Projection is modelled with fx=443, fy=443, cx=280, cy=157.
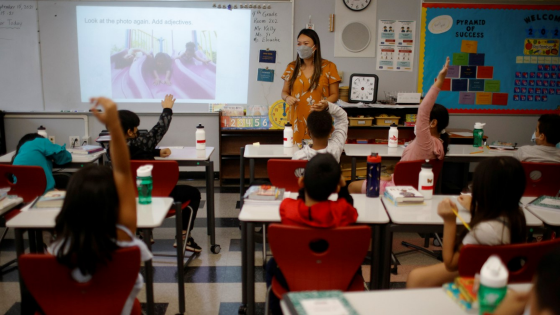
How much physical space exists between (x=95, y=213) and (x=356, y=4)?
459cm

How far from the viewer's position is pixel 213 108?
546cm

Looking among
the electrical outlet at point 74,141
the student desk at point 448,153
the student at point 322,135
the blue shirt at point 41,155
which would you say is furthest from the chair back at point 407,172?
the electrical outlet at point 74,141

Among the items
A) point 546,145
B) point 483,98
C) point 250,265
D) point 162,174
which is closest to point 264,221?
point 250,265

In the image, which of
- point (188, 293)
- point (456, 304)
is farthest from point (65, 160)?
point (456, 304)

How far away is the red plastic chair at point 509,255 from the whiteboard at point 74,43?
13.5ft

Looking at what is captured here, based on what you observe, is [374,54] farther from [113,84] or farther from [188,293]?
[188,293]

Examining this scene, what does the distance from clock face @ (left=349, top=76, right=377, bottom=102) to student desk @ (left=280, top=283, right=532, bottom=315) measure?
4.04 metres

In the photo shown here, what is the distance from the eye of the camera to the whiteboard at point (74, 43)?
205 inches

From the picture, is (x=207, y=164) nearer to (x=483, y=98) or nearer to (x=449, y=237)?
(x=449, y=237)

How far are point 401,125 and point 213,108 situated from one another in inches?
89.4

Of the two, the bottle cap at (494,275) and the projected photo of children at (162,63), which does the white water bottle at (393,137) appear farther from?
the bottle cap at (494,275)

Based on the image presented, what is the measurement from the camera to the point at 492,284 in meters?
1.19

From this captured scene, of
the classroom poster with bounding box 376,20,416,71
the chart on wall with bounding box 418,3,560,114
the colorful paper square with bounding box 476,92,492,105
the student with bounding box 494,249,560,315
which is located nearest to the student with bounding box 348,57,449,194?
the student with bounding box 494,249,560,315

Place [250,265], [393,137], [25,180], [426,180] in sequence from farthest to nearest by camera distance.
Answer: [393,137], [25,180], [426,180], [250,265]
